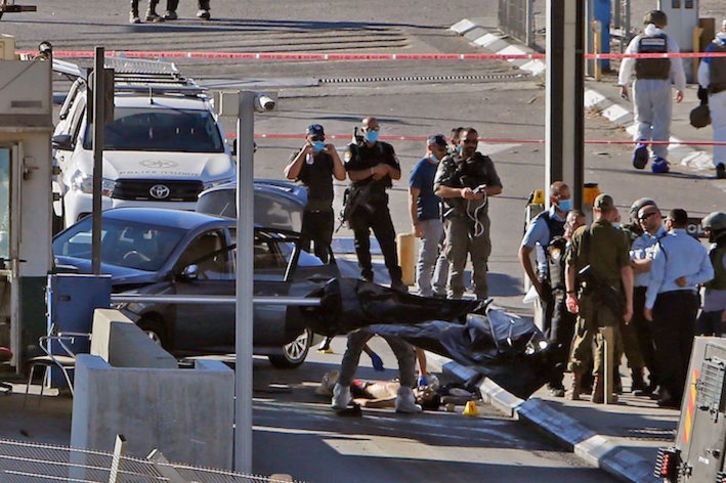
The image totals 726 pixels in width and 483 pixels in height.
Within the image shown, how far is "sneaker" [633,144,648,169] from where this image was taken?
25141mm

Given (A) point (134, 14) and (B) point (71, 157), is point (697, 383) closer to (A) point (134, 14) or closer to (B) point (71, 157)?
(B) point (71, 157)

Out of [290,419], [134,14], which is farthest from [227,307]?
[134,14]

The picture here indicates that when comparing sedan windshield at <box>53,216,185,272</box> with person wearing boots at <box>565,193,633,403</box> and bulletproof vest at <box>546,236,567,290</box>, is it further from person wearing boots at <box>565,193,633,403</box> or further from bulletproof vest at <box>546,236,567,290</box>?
person wearing boots at <box>565,193,633,403</box>

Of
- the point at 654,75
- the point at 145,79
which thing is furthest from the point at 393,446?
the point at 654,75

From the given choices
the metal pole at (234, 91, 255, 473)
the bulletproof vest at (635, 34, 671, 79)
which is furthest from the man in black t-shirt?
the bulletproof vest at (635, 34, 671, 79)

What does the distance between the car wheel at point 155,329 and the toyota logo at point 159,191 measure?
4972 mm

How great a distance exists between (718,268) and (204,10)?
76.5ft

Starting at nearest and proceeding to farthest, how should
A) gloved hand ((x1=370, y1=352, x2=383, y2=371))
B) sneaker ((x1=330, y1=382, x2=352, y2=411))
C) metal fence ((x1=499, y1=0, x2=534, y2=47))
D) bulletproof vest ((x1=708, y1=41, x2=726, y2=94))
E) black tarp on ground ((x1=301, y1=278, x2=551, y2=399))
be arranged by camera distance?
black tarp on ground ((x1=301, y1=278, x2=551, y2=399)), sneaker ((x1=330, y1=382, x2=352, y2=411)), gloved hand ((x1=370, y1=352, x2=383, y2=371)), bulletproof vest ((x1=708, y1=41, x2=726, y2=94)), metal fence ((x1=499, y1=0, x2=534, y2=47))

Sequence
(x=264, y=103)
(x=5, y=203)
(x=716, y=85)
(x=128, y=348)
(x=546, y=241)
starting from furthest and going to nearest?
(x=716, y=85) < (x=546, y=241) < (x=5, y=203) < (x=128, y=348) < (x=264, y=103)

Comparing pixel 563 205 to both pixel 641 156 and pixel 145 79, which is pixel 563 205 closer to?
pixel 145 79

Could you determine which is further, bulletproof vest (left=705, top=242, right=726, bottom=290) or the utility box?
bulletproof vest (left=705, top=242, right=726, bottom=290)

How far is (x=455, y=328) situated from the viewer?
49.2ft

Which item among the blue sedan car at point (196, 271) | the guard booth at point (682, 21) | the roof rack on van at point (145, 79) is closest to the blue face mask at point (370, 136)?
the blue sedan car at point (196, 271)

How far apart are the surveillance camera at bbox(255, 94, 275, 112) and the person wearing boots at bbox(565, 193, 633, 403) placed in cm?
415
